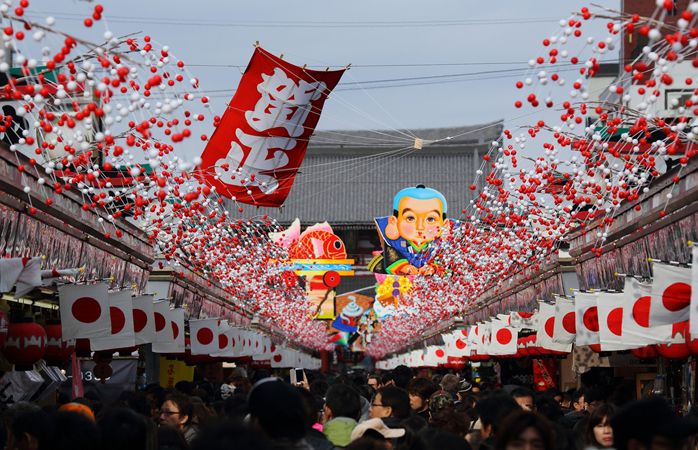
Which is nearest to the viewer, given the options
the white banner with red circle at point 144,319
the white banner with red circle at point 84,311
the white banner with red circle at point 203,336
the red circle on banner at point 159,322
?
the white banner with red circle at point 84,311

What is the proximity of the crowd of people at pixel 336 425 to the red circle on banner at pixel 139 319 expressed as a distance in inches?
150

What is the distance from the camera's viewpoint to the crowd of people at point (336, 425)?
567 centimetres

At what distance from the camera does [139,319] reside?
52.5ft

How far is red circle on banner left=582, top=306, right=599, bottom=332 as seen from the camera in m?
15.0

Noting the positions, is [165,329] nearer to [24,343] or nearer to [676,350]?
[24,343]

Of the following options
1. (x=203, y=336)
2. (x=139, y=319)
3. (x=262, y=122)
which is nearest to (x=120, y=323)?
(x=139, y=319)

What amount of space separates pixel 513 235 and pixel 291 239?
96.3 ft

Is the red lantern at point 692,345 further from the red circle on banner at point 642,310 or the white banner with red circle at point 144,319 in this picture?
the white banner with red circle at point 144,319

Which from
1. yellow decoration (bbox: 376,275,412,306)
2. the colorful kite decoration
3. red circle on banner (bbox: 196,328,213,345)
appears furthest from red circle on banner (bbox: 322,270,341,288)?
red circle on banner (bbox: 196,328,213,345)

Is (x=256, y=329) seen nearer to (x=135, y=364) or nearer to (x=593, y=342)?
(x=135, y=364)

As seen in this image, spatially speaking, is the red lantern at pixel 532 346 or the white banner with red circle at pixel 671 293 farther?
the red lantern at pixel 532 346

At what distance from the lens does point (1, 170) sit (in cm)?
1177

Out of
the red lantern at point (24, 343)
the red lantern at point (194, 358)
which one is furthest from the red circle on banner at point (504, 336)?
the red lantern at point (24, 343)

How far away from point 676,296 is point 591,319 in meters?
4.04
